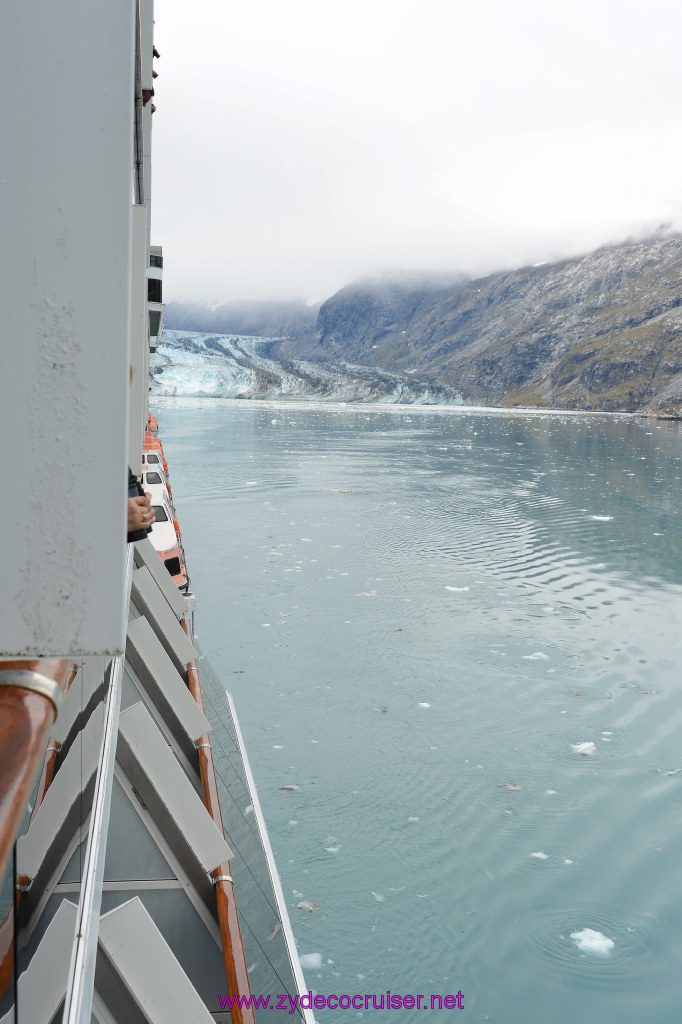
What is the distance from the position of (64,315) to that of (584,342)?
5415 inches

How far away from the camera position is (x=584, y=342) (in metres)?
127

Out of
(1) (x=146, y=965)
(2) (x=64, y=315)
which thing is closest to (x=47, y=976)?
(1) (x=146, y=965)

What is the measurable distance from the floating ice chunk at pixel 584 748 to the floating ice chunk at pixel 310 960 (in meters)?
3.00

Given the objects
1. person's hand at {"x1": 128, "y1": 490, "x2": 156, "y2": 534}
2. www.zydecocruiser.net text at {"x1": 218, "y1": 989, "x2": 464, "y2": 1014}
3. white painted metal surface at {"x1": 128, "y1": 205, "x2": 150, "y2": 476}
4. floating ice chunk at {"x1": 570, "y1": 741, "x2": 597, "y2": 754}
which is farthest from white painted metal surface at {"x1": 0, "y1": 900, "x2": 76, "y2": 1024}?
floating ice chunk at {"x1": 570, "y1": 741, "x2": 597, "y2": 754}

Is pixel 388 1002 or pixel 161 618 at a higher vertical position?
pixel 161 618

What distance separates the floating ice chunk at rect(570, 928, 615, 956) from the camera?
12.7ft

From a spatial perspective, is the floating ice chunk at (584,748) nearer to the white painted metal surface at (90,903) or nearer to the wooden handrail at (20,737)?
the white painted metal surface at (90,903)

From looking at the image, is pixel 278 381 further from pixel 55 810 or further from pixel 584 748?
pixel 55 810

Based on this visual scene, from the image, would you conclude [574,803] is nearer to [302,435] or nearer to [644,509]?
[644,509]

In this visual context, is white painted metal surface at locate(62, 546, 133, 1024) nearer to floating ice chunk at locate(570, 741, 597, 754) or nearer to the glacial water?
the glacial water

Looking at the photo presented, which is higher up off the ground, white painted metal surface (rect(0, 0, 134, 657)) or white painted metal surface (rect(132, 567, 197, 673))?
white painted metal surface (rect(0, 0, 134, 657))

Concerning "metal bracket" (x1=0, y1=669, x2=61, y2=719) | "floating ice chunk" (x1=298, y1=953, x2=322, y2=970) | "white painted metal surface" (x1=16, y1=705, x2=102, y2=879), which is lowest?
"floating ice chunk" (x1=298, y1=953, x2=322, y2=970)

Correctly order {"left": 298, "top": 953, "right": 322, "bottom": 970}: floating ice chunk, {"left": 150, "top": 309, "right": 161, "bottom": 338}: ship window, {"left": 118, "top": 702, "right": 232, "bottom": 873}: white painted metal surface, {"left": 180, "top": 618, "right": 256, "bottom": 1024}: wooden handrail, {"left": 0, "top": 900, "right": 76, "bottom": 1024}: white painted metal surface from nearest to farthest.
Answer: {"left": 0, "top": 900, "right": 76, "bottom": 1024}: white painted metal surface < {"left": 180, "top": 618, "right": 256, "bottom": 1024}: wooden handrail < {"left": 118, "top": 702, "right": 232, "bottom": 873}: white painted metal surface < {"left": 298, "top": 953, "right": 322, "bottom": 970}: floating ice chunk < {"left": 150, "top": 309, "right": 161, "bottom": 338}: ship window

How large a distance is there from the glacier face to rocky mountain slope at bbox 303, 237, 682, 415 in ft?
65.8
